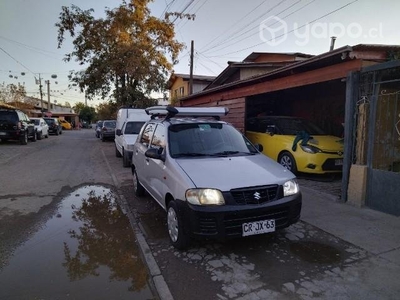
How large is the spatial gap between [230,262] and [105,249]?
1.78 m

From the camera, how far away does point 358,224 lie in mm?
4738

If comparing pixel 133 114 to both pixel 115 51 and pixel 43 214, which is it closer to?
pixel 43 214

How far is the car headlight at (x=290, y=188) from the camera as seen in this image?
150 inches

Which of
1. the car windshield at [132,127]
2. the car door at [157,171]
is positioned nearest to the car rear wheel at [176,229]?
the car door at [157,171]

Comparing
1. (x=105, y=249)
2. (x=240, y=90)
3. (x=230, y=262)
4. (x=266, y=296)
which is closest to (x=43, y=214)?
(x=105, y=249)

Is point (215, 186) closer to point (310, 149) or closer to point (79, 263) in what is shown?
point (79, 263)

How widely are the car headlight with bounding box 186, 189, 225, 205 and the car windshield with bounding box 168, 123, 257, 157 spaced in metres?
1.00

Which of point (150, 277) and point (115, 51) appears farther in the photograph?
point (115, 51)

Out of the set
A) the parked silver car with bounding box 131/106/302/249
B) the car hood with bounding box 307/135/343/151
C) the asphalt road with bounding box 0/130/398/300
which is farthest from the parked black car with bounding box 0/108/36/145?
the car hood with bounding box 307/135/343/151

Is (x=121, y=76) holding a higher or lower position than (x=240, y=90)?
higher

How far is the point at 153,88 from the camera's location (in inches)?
910

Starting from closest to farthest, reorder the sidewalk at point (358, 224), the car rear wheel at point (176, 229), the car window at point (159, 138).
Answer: the car rear wheel at point (176, 229), the sidewalk at point (358, 224), the car window at point (159, 138)

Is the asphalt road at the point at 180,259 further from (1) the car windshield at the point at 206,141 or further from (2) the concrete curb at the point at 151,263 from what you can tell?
(1) the car windshield at the point at 206,141

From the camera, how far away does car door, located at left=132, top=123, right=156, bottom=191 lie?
5.63 m
